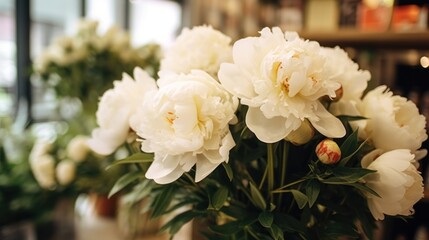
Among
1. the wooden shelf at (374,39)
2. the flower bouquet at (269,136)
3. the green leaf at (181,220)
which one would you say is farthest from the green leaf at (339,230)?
the wooden shelf at (374,39)

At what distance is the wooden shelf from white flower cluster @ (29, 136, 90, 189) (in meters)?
0.99

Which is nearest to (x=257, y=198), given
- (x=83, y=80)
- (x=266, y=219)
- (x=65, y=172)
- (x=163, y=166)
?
(x=266, y=219)

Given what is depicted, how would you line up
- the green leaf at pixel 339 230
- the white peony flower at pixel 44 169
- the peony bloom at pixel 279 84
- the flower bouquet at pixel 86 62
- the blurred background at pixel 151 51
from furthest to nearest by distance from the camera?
the flower bouquet at pixel 86 62 < the blurred background at pixel 151 51 < the white peony flower at pixel 44 169 < the green leaf at pixel 339 230 < the peony bloom at pixel 279 84

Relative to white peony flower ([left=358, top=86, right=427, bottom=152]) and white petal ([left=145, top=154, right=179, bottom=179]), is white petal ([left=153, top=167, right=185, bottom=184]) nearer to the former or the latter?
white petal ([left=145, top=154, right=179, bottom=179])

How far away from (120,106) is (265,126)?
10.3 inches

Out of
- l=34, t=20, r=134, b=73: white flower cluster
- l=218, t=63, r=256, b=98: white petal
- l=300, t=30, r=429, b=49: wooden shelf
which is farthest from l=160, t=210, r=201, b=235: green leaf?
l=300, t=30, r=429, b=49: wooden shelf

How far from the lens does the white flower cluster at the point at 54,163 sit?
45.8 inches

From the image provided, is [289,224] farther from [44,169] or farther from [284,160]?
[44,169]

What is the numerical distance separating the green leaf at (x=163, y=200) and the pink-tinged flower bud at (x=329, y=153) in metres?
0.25

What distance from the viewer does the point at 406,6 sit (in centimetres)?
147

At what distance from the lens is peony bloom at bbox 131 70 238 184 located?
0.48 meters

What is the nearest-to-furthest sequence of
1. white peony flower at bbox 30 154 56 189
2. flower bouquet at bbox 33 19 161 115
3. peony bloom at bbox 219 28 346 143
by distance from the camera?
peony bloom at bbox 219 28 346 143 → white peony flower at bbox 30 154 56 189 → flower bouquet at bbox 33 19 161 115

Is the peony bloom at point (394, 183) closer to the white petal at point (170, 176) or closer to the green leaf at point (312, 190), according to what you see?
the green leaf at point (312, 190)

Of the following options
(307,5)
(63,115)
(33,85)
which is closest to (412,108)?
(307,5)
